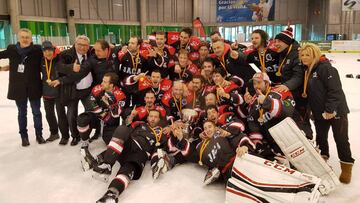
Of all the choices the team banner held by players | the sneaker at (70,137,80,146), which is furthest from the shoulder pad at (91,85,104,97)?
the team banner held by players

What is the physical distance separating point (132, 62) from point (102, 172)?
1.60 m

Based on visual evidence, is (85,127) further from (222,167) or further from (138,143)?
(222,167)

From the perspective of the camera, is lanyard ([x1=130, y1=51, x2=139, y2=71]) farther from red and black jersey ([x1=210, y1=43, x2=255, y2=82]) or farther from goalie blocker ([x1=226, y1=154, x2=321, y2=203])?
goalie blocker ([x1=226, y1=154, x2=321, y2=203])

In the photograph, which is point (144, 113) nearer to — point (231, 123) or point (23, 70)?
point (231, 123)

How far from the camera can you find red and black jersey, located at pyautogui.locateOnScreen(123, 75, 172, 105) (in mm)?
3947

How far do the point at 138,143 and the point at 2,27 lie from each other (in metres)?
18.1

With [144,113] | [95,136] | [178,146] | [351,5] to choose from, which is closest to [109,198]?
[178,146]

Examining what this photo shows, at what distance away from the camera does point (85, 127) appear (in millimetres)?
3809

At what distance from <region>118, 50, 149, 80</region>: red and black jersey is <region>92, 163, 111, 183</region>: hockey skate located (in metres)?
1.47

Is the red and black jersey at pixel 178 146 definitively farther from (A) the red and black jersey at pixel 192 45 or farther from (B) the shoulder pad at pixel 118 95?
(A) the red and black jersey at pixel 192 45

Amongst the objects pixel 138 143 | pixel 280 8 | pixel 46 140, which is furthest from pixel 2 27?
pixel 280 8

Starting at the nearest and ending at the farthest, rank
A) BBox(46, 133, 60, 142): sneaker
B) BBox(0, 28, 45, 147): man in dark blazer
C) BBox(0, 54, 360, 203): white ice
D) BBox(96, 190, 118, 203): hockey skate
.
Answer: BBox(96, 190, 118, 203): hockey skate
BBox(0, 54, 360, 203): white ice
BBox(0, 28, 45, 147): man in dark blazer
BBox(46, 133, 60, 142): sneaker

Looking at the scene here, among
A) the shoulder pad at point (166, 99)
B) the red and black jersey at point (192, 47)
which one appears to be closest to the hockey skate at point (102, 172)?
the shoulder pad at point (166, 99)

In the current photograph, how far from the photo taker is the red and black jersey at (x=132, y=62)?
420 centimetres
